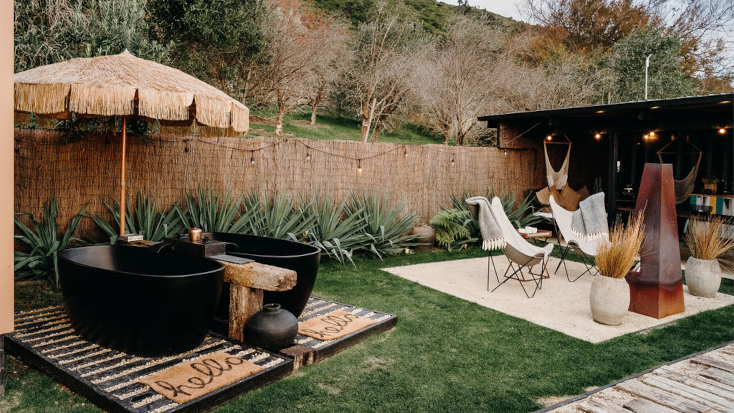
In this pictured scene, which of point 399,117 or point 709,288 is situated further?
point 399,117

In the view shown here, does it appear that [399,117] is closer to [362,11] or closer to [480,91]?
[480,91]

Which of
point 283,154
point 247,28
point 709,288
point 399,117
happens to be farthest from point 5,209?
point 399,117

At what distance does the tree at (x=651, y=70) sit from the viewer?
16.0 m

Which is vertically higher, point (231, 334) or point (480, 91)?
point (480, 91)

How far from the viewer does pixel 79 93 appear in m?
3.82

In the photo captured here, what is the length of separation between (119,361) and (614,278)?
3968 millimetres

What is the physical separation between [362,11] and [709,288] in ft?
70.2

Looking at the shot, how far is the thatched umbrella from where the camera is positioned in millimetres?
3850

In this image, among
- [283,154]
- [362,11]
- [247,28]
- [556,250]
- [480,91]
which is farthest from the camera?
[362,11]

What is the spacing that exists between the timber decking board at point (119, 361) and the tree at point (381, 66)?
13.2 m

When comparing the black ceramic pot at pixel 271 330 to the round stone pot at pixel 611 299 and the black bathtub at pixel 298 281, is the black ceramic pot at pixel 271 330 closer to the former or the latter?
the black bathtub at pixel 298 281

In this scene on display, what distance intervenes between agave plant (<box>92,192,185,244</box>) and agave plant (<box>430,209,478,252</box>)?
408 cm

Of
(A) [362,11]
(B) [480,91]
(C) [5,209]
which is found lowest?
(C) [5,209]

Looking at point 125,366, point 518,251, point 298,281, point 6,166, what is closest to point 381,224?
point 518,251
